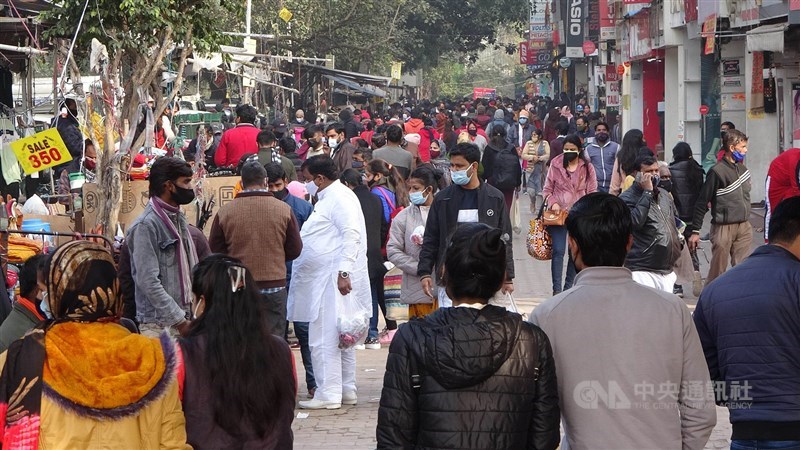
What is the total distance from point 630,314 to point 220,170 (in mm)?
9978

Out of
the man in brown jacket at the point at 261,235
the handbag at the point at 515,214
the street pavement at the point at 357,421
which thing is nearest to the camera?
the street pavement at the point at 357,421

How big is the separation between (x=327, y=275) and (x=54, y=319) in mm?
4688

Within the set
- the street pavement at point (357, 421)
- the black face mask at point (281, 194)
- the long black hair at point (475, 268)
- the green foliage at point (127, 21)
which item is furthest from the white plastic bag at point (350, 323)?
the long black hair at point (475, 268)

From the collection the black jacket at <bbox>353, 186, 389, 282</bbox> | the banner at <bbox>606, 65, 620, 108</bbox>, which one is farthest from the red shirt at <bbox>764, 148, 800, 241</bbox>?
the banner at <bbox>606, 65, 620, 108</bbox>

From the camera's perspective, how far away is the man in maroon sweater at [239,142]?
550 inches

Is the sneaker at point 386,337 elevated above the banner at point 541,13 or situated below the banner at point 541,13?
below

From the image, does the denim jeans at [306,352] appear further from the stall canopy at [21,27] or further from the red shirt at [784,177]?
the stall canopy at [21,27]

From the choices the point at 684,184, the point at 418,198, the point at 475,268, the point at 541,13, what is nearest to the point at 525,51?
the point at 541,13

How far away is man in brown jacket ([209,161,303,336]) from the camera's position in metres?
8.04

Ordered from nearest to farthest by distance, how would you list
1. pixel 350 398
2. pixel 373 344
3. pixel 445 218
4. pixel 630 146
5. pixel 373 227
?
1. pixel 445 218
2. pixel 350 398
3. pixel 373 227
4. pixel 373 344
5. pixel 630 146

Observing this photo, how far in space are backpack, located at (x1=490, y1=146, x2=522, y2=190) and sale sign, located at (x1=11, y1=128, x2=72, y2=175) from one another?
25.4ft

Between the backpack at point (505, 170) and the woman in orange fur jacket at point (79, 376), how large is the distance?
40.1ft

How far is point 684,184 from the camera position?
1273cm

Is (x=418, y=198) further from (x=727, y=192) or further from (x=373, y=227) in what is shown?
(x=727, y=192)
